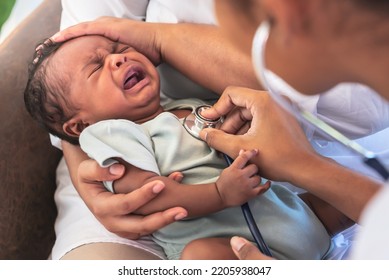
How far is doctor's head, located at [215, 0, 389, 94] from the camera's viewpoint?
1.14ft

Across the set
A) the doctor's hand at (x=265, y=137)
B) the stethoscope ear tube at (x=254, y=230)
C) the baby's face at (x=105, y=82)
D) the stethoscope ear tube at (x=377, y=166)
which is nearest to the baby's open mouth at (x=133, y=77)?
the baby's face at (x=105, y=82)

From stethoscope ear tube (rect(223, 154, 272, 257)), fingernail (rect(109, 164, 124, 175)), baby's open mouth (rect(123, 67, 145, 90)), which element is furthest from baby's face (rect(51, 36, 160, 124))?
stethoscope ear tube (rect(223, 154, 272, 257))

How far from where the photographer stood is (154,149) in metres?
0.72

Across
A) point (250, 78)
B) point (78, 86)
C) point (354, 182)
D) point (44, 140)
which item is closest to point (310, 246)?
point (354, 182)

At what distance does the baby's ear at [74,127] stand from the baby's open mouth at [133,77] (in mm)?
86

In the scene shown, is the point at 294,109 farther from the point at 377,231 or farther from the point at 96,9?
the point at 96,9

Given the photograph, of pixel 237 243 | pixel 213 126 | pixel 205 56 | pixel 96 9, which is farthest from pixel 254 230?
pixel 96 9

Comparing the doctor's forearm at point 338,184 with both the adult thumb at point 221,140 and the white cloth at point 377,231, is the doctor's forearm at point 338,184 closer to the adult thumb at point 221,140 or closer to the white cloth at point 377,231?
the adult thumb at point 221,140

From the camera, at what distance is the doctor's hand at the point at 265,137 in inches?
26.2

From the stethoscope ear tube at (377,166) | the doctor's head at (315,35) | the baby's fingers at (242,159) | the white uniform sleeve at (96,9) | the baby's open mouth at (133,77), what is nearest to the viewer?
the doctor's head at (315,35)

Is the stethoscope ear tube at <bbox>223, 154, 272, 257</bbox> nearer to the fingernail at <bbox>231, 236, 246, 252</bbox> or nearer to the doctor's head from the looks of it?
the fingernail at <bbox>231, 236, 246, 252</bbox>

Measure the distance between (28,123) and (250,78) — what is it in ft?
1.29

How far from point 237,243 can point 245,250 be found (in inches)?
0.5

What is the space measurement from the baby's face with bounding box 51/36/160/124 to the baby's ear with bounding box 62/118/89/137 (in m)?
0.01
